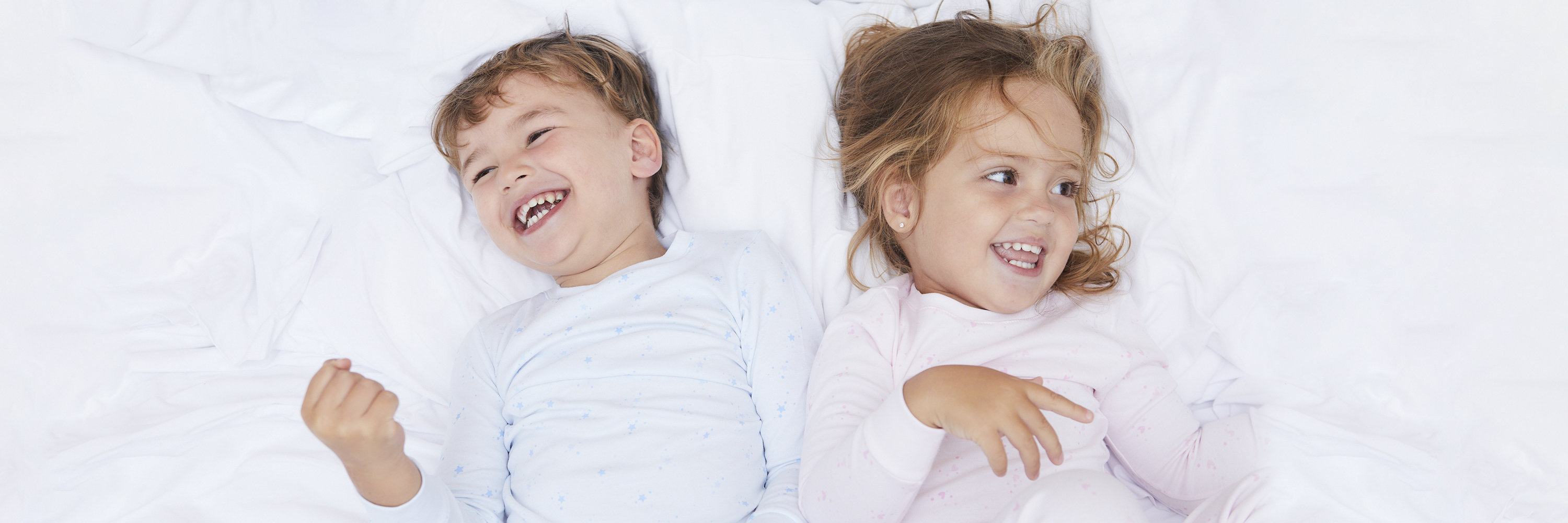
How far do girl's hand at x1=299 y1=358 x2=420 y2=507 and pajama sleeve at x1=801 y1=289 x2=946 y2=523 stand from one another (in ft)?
1.57

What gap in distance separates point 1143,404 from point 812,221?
55 centimetres

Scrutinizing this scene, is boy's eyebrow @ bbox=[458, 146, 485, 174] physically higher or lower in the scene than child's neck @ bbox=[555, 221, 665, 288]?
higher

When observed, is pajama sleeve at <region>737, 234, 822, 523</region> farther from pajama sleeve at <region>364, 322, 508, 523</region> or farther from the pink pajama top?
pajama sleeve at <region>364, 322, 508, 523</region>

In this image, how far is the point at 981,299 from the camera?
1286 millimetres

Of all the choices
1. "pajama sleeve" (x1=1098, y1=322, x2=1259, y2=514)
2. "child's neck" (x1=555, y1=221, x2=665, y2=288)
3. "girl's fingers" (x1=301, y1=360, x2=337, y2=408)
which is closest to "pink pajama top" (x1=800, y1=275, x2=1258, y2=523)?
"pajama sleeve" (x1=1098, y1=322, x2=1259, y2=514)

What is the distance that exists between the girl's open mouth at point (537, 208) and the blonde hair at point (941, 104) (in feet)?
1.47

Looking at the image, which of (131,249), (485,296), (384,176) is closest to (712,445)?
(485,296)

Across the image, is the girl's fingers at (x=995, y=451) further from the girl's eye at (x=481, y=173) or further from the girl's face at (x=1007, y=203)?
the girl's eye at (x=481, y=173)

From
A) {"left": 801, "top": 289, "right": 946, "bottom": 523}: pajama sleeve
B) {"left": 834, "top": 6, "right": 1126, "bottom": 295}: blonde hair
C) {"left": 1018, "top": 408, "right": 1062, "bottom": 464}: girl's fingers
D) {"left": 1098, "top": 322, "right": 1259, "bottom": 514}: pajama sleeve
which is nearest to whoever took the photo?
{"left": 1018, "top": 408, "right": 1062, "bottom": 464}: girl's fingers

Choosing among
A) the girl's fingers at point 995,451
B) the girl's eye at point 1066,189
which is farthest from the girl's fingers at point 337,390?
the girl's eye at point 1066,189

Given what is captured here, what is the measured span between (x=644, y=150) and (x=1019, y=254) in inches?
24.0

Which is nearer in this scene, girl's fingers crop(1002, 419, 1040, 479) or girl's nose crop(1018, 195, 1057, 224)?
girl's fingers crop(1002, 419, 1040, 479)

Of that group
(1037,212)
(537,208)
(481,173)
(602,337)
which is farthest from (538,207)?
(1037,212)

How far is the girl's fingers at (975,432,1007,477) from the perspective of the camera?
0.89 m
